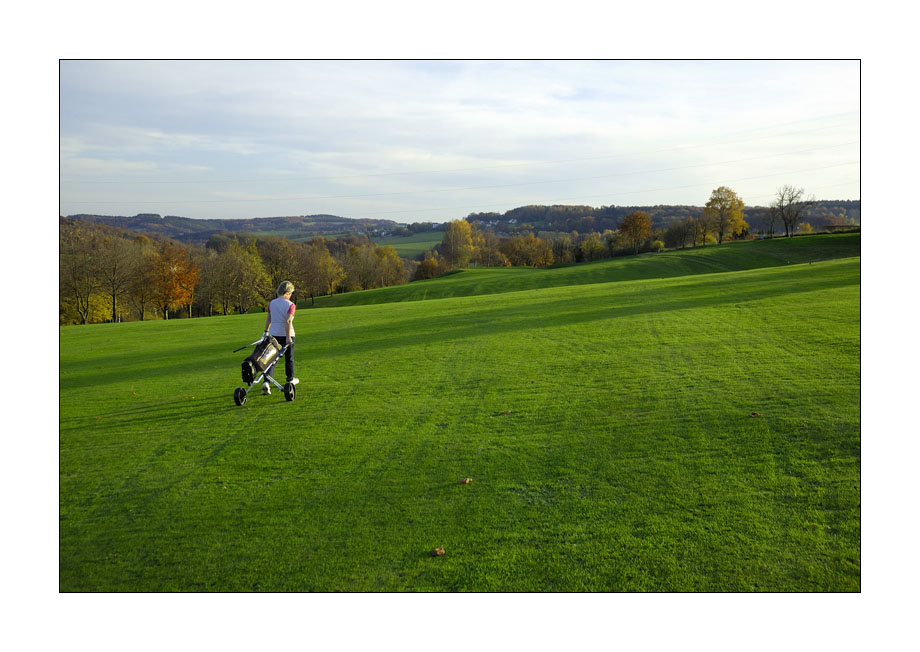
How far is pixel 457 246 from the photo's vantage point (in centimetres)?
11775

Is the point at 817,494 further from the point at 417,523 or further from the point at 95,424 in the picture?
the point at 95,424

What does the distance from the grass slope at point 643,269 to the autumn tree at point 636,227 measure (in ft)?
70.4

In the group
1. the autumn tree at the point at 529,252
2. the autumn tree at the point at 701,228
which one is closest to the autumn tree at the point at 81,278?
the autumn tree at the point at 529,252

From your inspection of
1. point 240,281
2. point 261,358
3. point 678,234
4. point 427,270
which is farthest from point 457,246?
point 261,358

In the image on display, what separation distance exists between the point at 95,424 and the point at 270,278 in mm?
64742

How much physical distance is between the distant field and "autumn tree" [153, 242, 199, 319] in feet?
244

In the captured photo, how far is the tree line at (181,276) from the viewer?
1938 inches

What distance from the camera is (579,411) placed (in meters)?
9.68

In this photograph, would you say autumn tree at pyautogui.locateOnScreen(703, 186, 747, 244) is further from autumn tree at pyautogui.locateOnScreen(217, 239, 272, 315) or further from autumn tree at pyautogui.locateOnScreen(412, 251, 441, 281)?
autumn tree at pyautogui.locateOnScreen(217, 239, 272, 315)

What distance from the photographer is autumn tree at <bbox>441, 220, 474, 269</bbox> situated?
116m

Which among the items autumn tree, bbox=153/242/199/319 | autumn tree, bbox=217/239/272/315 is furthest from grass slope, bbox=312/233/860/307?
autumn tree, bbox=153/242/199/319

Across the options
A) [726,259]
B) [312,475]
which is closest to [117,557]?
[312,475]

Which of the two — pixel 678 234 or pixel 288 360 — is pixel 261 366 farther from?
pixel 678 234

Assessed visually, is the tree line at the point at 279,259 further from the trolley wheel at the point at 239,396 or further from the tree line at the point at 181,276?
the trolley wheel at the point at 239,396
